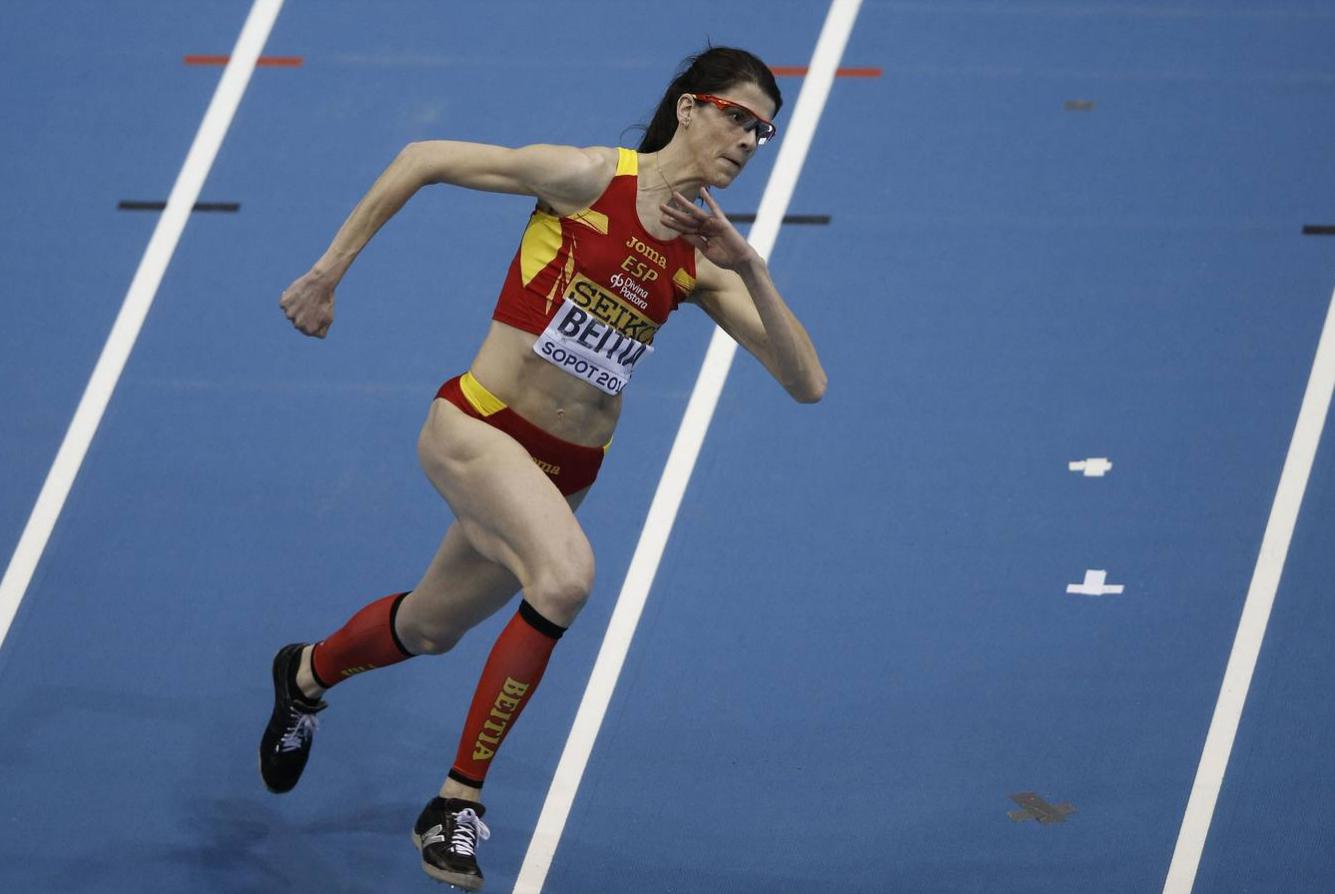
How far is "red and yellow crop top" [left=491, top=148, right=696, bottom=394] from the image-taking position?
4.81 meters

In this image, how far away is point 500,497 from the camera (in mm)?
4656

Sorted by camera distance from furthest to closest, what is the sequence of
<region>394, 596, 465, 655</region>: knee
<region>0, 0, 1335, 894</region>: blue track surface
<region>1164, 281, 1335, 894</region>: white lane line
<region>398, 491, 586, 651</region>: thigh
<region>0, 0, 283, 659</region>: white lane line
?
<region>0, 0, 283, 659</region>: white lane line → <region>0, 0, 1335, 894</region>: blue track surface → <region>1164, 281, 1335, 894</region>: white lane line → <region>394, 596, 465, 655</region>: knee → <region>398, 491, 586, 651</region>: thigh

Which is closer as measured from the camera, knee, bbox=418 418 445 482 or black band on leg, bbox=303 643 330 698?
knee, bbox=418 418 445 482

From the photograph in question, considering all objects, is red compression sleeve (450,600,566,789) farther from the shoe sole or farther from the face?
the face

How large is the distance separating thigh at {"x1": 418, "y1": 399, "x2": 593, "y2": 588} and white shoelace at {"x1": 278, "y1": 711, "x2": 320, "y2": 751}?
94 centimetres

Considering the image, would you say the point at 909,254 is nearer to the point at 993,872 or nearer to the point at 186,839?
the point at 993,872

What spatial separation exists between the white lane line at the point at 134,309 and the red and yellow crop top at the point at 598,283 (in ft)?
8.32

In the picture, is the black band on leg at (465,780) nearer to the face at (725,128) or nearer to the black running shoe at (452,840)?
the black running shoe at (452,840)

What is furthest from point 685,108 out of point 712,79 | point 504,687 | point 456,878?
point 456,878

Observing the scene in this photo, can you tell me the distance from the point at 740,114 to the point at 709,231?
0.42 m

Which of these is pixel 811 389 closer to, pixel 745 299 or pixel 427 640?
pixel 745 299

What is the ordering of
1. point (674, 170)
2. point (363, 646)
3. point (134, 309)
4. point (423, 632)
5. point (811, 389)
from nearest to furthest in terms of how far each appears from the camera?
1. point (674, 170)
2. point (811, 389)
3. point (423, 632)
4. point (363, 646)
5. point (134, 309)

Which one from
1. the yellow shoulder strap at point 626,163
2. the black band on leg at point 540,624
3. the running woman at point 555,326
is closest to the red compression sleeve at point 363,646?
the running woman at point 555,326

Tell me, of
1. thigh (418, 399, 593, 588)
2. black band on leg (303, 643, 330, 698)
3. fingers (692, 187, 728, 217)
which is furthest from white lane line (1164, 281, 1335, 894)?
black band on leg (303, 643, 330, 698)
